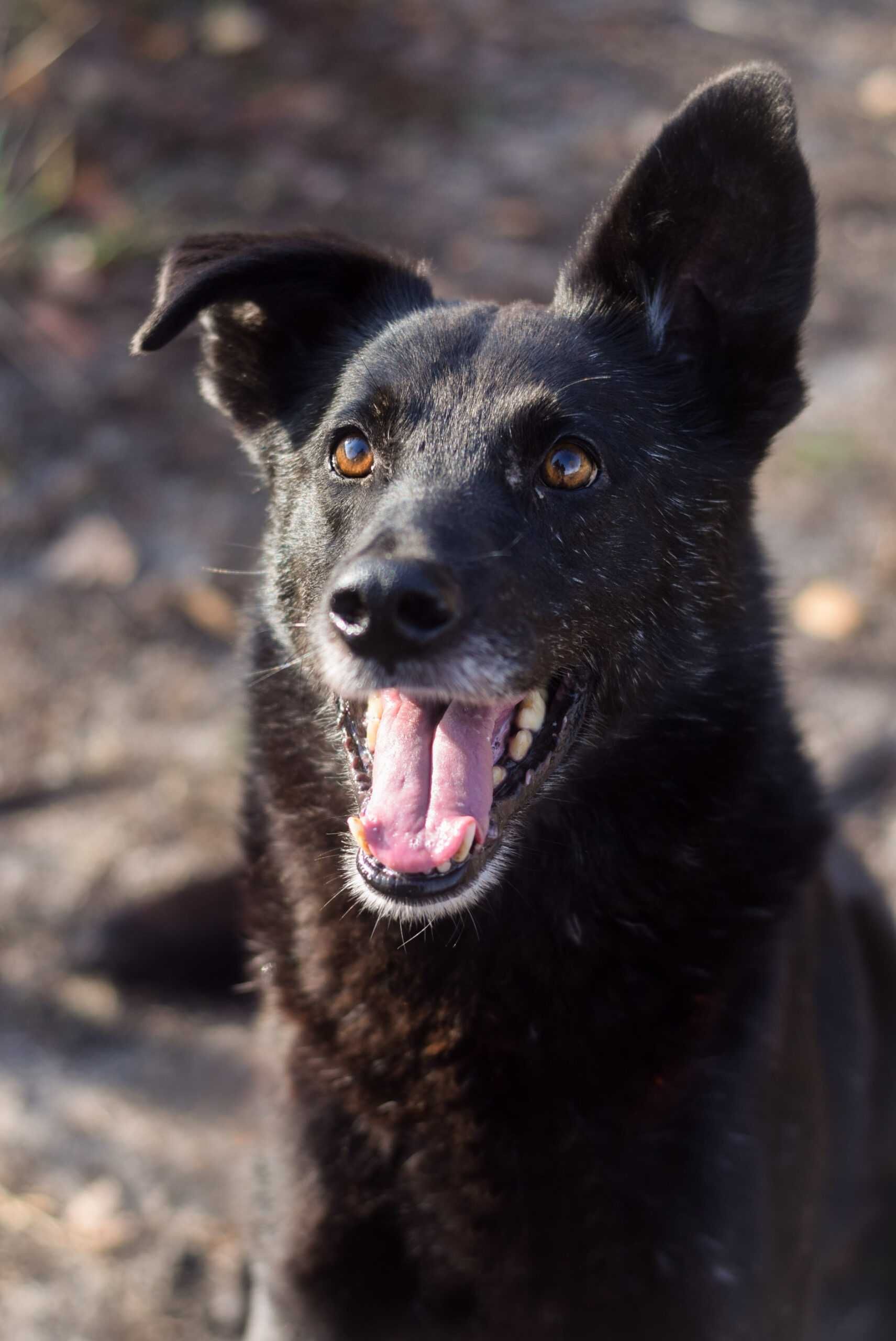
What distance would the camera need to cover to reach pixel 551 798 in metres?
2.31

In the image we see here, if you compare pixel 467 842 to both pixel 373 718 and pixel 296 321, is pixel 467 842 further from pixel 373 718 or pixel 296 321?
pixel 296 321

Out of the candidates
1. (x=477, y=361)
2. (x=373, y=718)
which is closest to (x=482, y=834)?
(x=373, y=718)

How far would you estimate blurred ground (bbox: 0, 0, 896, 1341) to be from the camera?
3195 millimetres

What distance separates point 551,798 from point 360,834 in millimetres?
393

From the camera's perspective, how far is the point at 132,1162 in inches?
124

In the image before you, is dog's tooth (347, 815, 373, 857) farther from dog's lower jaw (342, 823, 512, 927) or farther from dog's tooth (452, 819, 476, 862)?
dog's tooth (452, 819, 476, 862)

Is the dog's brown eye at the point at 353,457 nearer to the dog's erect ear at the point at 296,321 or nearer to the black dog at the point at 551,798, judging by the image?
the black dog at the point at 551,798

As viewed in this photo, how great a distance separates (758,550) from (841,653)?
206 centimetres

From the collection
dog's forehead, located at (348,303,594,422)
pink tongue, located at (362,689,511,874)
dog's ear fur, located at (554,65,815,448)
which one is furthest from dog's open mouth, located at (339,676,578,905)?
dog's ear fur, located at (554,65,815,448)

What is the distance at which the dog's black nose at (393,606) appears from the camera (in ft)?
6.25

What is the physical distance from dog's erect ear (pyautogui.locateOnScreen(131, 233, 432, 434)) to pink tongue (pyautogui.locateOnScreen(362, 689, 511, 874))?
2.31ft

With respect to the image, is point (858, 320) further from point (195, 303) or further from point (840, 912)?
point (195, 303)

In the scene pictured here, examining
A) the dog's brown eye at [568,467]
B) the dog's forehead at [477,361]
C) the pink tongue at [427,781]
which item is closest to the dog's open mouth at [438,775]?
the pink tongue at [427,781]

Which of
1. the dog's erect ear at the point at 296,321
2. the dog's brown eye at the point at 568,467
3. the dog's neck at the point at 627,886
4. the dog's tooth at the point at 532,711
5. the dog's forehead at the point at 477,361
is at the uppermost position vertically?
the dog's erect ear at the point at 296,321
